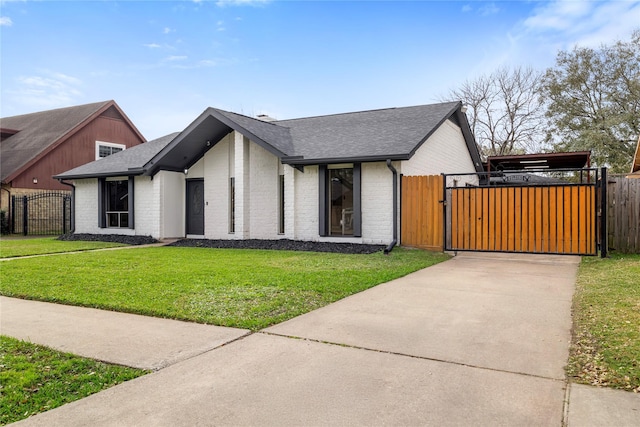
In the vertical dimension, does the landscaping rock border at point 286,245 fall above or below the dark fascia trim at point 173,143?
below

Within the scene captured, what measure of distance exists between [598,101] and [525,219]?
22.5 m

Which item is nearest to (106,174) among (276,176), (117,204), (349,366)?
(117,204)

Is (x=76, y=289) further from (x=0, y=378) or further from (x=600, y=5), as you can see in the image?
(x=600, y=5)

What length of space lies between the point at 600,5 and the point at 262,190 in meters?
12.4

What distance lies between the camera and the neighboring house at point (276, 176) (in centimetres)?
1252

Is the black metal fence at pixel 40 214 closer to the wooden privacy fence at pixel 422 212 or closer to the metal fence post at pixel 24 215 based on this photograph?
the metal fence post at pixel 24 215

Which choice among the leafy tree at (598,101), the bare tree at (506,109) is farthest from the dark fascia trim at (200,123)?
the bare tree at (506,109)

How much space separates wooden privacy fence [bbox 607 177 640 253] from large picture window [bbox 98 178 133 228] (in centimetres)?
1537

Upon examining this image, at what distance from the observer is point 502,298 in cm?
616

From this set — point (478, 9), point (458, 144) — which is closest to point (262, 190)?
point (458, 144)

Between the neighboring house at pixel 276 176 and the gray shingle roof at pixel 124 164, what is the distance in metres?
0.07

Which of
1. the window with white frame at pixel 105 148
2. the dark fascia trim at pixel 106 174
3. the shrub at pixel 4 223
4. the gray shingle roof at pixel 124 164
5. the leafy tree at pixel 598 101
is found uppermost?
the leafy tree at pixel 598 101

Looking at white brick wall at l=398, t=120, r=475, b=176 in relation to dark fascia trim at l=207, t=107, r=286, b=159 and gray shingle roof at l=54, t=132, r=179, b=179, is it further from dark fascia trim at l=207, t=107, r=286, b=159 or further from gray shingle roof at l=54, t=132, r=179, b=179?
gray shingle roof at l=54, t=132, r=179, b=179

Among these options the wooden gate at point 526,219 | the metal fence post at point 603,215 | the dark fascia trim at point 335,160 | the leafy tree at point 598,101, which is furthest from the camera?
the leafy tree at point 598,101
